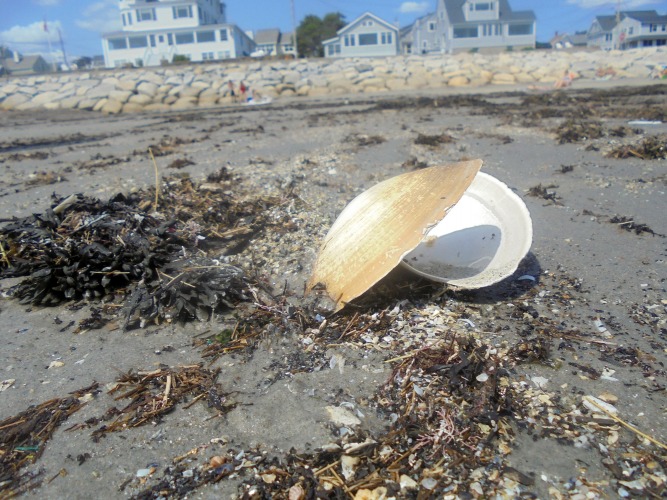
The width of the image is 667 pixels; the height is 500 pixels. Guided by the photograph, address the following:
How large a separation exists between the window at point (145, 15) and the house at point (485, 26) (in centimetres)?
3501

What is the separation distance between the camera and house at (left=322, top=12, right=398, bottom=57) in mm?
54688

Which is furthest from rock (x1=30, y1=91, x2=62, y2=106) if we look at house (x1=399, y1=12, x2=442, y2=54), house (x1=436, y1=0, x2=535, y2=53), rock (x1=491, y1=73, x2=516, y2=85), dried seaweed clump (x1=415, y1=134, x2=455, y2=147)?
house (x1=399, y1=12, x2=442, y2=54)

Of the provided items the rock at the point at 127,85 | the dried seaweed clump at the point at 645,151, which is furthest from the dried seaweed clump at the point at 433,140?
the rock at the point at 127,85

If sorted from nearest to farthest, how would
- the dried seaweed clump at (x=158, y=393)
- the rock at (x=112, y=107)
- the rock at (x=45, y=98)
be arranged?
1. the dried seaweed clump at (x=158, y=393)
2. the rock at (x=112, y=107)
3. the rock at (x=45, y=98)

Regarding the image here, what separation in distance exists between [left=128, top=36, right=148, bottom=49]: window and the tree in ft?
59.8

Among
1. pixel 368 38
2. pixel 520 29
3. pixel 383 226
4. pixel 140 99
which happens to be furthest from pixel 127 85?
pixel 520 29

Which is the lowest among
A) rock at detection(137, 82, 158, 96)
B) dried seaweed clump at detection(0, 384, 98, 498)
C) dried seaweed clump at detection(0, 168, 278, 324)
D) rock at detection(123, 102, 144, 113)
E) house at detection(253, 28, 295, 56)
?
dried seaweed clump at detection(0, 384, 98, 498)

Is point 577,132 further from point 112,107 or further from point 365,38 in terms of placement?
point 365,38

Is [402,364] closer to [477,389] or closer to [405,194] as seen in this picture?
[477,389]

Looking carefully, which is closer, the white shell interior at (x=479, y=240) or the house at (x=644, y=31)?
the white shell interior at (x=479, y=240)

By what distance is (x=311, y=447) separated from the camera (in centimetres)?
267

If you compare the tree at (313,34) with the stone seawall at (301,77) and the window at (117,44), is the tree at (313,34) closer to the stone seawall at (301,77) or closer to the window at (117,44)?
the window at (117,44)

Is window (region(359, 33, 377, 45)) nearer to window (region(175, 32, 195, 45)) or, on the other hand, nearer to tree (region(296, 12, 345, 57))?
tree (region(296, 12, 345, 57))

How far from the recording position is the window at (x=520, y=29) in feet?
187
